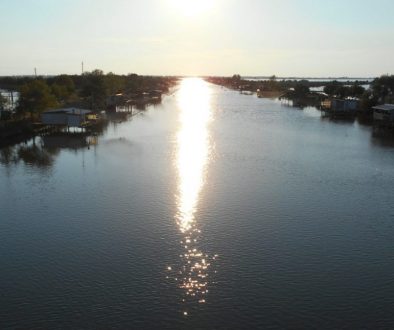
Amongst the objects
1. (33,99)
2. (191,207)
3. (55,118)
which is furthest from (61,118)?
(191,207)

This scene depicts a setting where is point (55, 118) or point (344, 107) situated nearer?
point (55, 118)

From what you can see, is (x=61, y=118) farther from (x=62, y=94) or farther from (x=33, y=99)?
(x=62, y=94)

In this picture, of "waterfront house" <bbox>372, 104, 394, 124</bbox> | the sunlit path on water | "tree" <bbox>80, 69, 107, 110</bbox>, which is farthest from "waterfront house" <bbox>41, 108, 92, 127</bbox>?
"waterfront house" <bbox>372, 104, 394, 124</bbox>

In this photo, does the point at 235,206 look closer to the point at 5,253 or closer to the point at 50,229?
the point at 50,229

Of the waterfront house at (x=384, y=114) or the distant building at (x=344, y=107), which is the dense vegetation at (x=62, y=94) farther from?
the waterfront house at (x=384, y=114)

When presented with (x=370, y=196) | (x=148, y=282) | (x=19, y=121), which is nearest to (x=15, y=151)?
(x=19, y=121)
